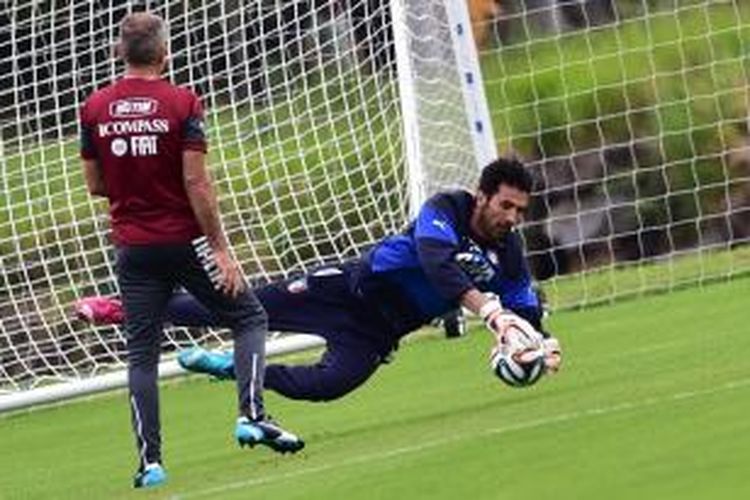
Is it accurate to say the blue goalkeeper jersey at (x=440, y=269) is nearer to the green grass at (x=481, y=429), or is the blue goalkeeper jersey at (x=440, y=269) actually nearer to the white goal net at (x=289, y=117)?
the green grass at (x=481, y=429)

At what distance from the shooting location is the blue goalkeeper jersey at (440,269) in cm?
1148

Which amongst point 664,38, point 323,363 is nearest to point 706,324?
point 323,363

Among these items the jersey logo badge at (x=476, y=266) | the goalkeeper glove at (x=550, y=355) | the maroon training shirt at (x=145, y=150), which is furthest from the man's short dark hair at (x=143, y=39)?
the goalkeeper glove at (x=550, y=355)

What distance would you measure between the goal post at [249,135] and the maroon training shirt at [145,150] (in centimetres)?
428

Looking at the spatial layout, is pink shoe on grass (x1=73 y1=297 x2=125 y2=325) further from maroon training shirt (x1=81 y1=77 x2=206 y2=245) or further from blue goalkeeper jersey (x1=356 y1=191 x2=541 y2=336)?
maroon training shirt (x1=81 y1=77 x2=206 y2=245)

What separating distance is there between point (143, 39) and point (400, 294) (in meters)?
2.09

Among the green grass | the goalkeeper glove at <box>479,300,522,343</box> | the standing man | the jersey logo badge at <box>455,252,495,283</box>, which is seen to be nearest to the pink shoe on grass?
the green grass

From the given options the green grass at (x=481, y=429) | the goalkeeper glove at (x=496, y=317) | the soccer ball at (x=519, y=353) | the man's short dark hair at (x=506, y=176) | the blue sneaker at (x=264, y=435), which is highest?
the man's short dark hair at (x=506, y=176)

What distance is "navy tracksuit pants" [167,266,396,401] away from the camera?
479 inches

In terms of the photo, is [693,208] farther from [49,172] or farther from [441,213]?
[441,213]

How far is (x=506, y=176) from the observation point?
449 inches

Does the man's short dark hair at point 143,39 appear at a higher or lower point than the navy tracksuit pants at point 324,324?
higher

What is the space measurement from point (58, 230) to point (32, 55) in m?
1.01

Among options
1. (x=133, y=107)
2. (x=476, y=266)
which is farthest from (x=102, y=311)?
(x=133, y=107)
